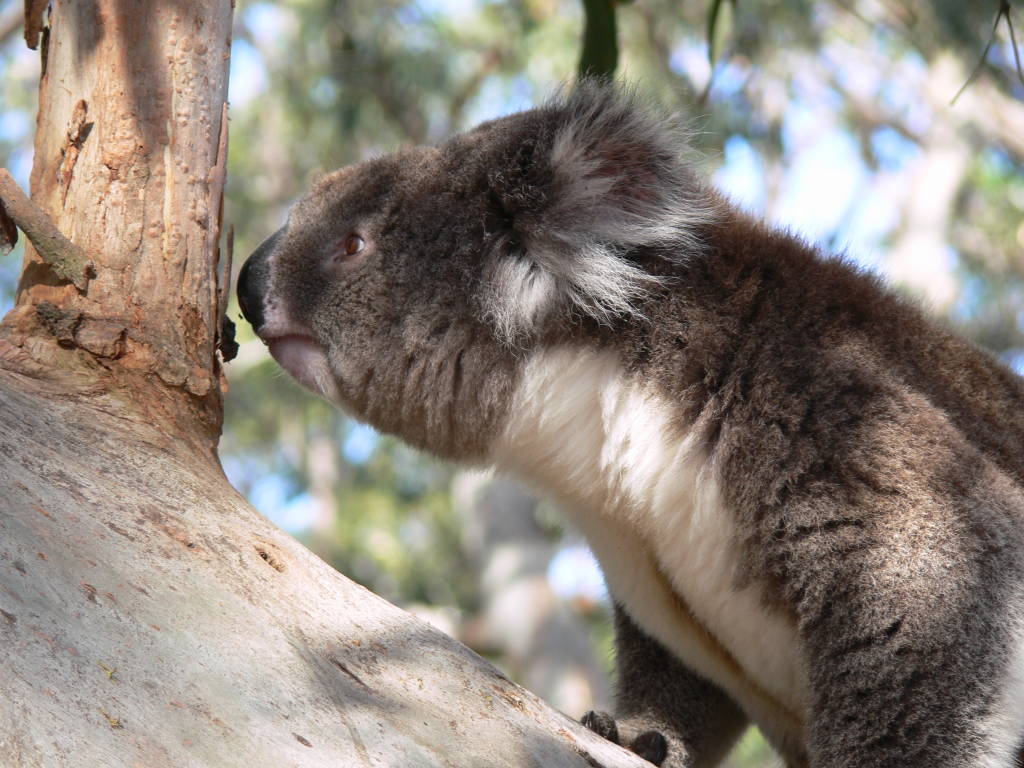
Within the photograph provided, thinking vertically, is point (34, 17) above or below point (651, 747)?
above

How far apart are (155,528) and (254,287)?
105cm

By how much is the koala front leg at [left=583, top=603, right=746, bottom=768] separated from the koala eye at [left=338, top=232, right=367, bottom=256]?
41.7 inches

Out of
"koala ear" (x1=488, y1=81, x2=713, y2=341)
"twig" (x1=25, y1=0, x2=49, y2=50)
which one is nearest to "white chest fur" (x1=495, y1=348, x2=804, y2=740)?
"koala ear" (x1=488, y1=81, x2=713, y2=341)

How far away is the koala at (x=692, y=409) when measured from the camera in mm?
1936

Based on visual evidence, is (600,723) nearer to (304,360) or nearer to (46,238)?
(304,360)

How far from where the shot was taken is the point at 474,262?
98.3 inches

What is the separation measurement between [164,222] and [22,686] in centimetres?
109

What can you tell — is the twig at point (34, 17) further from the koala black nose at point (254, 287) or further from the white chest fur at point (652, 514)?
the white chest fur at point (652, 514)

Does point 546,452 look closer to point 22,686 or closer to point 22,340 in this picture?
point 22,340

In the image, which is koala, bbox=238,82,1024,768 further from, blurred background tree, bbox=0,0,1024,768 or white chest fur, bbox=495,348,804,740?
blurred background tree, bbox=0,0,1024,768

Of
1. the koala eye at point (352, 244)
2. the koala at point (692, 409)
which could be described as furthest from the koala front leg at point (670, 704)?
the koala eye at point (352, 244)

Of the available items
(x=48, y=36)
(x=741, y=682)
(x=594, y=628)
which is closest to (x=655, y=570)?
(x=741, y=682)

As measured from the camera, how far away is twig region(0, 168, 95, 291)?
2.03 metres

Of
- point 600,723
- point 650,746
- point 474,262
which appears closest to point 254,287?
point 474,262
